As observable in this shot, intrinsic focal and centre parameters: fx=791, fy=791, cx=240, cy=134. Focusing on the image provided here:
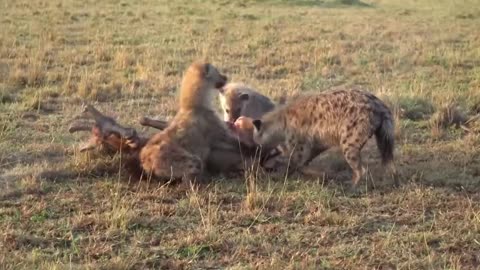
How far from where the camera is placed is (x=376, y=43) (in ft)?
53.5

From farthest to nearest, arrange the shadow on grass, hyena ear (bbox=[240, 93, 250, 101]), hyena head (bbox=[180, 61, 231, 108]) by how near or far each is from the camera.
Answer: the shadow on grass, hyena ear (bbox=[240, 93, 250, 101]), hyena head (bbox=[180, 61, 231, 108])

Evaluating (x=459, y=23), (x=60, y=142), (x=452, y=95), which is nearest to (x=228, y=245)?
(x=60, y=142)

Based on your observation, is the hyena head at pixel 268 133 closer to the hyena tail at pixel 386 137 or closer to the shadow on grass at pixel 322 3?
the hyena tail at pixel 386 137

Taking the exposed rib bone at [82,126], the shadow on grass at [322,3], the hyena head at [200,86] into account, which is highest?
the hyena head at [200,86]

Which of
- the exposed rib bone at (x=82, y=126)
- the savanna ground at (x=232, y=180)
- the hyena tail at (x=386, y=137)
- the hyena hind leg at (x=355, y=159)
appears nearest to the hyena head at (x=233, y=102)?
the savanna ground at (x=232, y=180)

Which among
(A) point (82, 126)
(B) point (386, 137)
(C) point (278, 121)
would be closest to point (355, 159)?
Answer: (B) point (386, 137)

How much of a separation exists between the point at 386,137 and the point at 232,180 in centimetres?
144

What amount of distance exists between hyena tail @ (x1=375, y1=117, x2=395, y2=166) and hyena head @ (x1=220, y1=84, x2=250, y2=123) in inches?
96.2

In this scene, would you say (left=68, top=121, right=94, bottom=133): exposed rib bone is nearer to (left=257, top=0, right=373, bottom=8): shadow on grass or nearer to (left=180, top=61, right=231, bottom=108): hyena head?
(left=180, top=61, right=231, bottom=108): hyena head

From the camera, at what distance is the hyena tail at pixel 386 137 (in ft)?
23.2

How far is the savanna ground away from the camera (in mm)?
5516

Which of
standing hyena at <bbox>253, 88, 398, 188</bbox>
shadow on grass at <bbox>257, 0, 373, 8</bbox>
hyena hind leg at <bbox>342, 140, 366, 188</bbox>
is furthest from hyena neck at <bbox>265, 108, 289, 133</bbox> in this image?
shadow on grass at <bbox>257, 0, 373, 8</bbox>

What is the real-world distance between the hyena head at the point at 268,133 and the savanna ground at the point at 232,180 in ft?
1.94

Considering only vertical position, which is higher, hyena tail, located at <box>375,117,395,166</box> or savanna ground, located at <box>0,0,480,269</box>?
hyena tail, located at <box>375,117,395,166</box>
